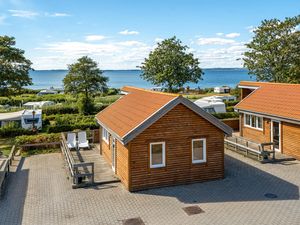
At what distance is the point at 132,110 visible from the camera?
1806 cm

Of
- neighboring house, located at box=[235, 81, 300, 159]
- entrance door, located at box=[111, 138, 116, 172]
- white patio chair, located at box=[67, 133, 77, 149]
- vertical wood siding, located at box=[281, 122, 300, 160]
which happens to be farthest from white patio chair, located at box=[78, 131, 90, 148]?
vertical wood siding, located at box=[281, 122, 300, 160]

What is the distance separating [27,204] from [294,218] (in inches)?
428

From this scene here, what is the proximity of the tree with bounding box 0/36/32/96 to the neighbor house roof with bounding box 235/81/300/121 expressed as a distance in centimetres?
1857

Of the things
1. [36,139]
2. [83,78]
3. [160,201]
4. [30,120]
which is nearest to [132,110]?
[160,201]

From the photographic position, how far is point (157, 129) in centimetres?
1535

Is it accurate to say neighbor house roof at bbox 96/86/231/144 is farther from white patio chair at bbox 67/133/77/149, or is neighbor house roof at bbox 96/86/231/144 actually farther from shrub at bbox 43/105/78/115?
shrub at bbox 43/105/78/115

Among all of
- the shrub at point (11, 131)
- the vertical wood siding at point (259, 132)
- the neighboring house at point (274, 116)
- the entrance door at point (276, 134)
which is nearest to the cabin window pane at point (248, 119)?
the neighboring house at point (274, 116)

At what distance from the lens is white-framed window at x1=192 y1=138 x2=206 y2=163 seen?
16.2 metres

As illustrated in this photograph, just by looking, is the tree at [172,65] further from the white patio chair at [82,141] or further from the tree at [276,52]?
the white patio chair at [82,141]

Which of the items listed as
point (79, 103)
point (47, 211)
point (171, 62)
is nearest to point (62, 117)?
point (79, 103)

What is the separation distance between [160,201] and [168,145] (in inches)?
113

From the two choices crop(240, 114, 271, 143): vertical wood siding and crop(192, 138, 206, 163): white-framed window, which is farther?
crop(240, 114, 271, 143): vertical wood siding

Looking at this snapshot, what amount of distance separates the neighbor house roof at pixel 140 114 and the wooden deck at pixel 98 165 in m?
2.44

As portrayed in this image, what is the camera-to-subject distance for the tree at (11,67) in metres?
26.8
